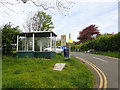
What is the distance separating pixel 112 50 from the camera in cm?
2538

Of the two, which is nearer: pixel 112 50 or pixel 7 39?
pixel 7 39

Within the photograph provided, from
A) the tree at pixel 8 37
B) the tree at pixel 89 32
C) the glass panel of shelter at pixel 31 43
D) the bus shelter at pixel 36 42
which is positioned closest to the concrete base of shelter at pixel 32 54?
the bus shelter at pixel 36 42

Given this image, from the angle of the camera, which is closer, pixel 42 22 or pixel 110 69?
pixel 110 69

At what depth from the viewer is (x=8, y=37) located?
1673 cm

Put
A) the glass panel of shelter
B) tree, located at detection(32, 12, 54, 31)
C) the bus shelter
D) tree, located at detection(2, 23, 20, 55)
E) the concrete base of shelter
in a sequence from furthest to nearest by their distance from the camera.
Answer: tree, located at detection(32, 12, 54, 31)
the glass panel of shelter
the bus shelter
tree, located at detection(2, 23, 20, 55)
the concrete base of shelter

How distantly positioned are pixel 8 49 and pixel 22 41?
1.96 m

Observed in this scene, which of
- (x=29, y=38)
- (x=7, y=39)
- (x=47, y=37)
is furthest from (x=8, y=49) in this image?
(x=47, y=37)

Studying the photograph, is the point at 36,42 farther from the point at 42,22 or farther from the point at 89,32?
the point at 89,32

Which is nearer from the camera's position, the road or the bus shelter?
the road

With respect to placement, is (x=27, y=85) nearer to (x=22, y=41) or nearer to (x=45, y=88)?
(x=45, y=88)

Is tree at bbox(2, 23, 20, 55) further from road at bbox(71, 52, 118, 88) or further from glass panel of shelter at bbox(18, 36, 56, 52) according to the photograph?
road at bbox(71, 52, 118, 88)

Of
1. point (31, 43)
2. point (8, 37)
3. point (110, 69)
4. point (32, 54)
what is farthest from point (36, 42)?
point (110, 69)

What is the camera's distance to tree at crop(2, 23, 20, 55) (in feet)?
53.7

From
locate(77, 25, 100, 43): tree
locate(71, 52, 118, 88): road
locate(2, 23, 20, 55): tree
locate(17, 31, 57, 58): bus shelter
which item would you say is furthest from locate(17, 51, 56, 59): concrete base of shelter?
locate(77, 25, 100, 43): tree
